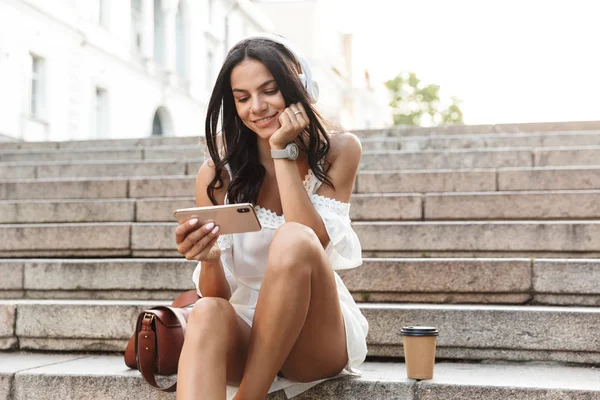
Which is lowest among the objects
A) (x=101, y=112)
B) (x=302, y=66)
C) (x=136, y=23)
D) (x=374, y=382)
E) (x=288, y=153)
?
(x=374, y=382)

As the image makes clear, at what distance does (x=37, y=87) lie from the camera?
16.3 m

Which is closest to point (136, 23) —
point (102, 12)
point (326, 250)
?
point (102, 12)

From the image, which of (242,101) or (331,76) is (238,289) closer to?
(242,101)

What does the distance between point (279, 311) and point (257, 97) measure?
2.79ft

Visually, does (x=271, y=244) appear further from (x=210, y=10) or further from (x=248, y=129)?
(x=210, y=10)

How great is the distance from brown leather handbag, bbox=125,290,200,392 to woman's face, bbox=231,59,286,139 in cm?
78

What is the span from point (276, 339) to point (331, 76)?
125 ft

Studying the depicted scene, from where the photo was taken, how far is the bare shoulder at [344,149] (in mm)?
3115

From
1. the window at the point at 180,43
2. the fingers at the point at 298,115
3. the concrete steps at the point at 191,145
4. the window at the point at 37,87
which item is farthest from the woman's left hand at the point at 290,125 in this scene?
the window at the point at 180,43

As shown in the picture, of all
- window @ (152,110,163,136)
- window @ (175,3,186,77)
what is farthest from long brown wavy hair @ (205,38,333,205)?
window @ (175,3,186,77)

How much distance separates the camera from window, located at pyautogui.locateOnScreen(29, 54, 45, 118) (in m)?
16.2

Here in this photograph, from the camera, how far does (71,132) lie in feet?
56.9

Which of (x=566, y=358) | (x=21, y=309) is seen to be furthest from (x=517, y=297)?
(x=21, y=309)

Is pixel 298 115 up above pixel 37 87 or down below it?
below
